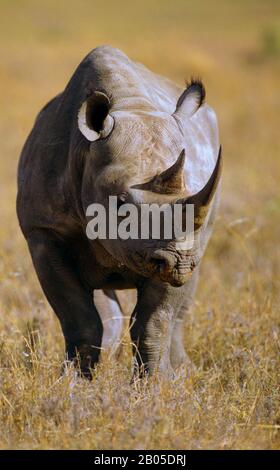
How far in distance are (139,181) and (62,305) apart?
1.25 m

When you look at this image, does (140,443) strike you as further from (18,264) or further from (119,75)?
(18,264)

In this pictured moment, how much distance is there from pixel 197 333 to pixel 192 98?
1.93 m

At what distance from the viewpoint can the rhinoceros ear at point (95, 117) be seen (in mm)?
4953

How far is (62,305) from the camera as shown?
18.1 feet

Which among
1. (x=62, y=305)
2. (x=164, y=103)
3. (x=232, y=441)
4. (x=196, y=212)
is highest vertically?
(x=164, y=103)

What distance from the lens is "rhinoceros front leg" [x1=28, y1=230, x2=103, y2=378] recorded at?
5.47 meters

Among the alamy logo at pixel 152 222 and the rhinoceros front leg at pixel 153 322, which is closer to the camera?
the alamy logo at pixel 152 222

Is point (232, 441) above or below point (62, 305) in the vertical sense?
below

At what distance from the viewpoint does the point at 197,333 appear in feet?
21.7

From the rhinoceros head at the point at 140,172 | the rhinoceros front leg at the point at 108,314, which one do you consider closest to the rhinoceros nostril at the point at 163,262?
the rhinoceros head at the point at 140,172

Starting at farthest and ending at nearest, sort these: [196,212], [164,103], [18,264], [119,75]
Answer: [18,264], [164,103], [119,75], [196,212]

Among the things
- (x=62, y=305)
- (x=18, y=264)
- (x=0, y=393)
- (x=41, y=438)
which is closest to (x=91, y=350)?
(x=62, y=305)

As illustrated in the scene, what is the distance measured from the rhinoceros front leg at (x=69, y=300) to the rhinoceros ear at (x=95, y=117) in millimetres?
841

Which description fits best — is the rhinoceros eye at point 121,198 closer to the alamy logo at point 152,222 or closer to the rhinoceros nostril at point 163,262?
the alamy logo at point 152,222
